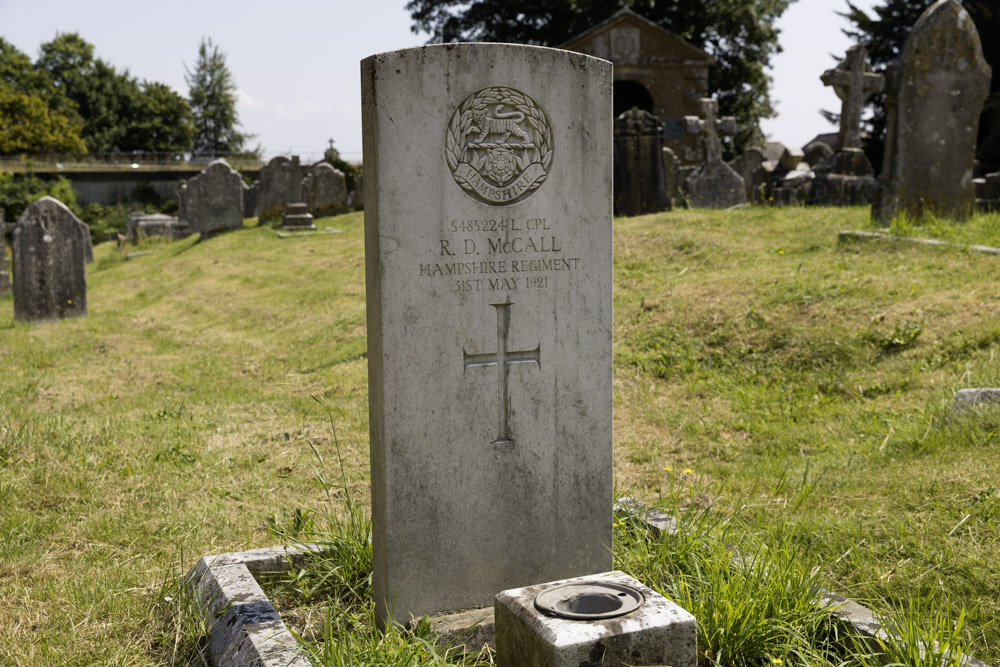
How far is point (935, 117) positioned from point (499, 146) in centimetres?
800

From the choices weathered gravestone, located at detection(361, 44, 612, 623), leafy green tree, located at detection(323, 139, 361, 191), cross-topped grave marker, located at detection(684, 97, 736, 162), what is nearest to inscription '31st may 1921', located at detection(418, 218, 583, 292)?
weathered gravestone, located at detection(361, 44, 612, 623)

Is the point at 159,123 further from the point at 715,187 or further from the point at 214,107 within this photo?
the point at 715,187

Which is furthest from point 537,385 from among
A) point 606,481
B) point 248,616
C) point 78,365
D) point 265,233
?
point 265,233

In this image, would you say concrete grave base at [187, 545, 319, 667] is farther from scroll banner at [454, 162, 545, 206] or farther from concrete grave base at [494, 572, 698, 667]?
scroll banner at [454, 162, 545, 206]

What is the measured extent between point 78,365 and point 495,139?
688 cm

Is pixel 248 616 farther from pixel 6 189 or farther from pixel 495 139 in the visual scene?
pixel 6 189

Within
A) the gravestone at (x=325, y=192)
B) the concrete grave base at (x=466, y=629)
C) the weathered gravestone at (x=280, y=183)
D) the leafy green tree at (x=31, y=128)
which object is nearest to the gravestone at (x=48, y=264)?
the weathered gravestone at (x=280, y=183)

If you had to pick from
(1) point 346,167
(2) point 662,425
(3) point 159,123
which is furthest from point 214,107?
(2) point 662,425

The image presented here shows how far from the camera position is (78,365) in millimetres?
8578

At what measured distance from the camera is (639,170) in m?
13.5

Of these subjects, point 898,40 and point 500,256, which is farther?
point 898,40

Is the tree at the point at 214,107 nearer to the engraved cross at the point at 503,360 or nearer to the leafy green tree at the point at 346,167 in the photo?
the leafy green tree at the point at 346,167

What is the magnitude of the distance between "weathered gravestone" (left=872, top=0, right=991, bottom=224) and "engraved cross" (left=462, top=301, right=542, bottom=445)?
24.3 feet

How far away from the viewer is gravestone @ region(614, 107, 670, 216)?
13.4 metres
